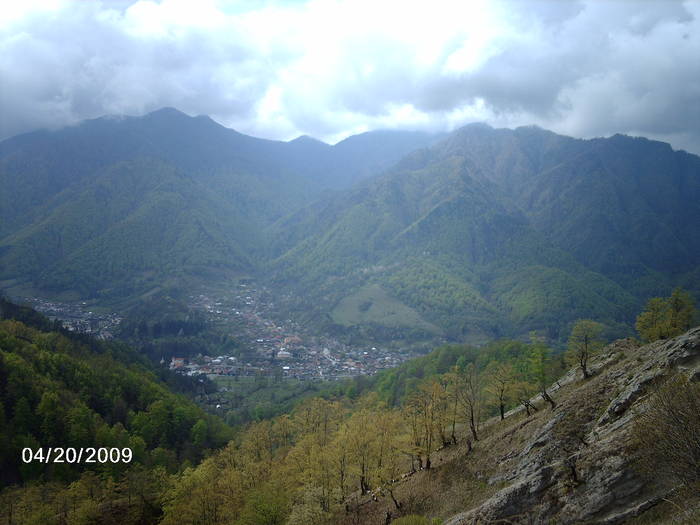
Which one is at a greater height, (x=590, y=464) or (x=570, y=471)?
(x=590, y=464)

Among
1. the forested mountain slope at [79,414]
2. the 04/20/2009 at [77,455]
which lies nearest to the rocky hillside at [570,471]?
the forested mountain slope at [79,414]

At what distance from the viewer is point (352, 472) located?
4397 centimetres

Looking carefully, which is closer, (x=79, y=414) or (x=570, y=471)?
(x=570, y=471)

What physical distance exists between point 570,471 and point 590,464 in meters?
1.28

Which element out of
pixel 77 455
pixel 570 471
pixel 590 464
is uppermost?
→ pixel 590 464

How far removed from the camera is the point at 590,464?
24281 mm

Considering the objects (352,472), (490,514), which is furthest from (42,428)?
(490,514)

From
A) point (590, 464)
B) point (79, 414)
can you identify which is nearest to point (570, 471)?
point (590, 464)

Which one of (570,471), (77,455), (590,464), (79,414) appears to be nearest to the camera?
(590,464)

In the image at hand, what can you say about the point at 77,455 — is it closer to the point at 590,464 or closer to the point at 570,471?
the point at 570,471

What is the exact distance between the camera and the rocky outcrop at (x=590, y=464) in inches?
861

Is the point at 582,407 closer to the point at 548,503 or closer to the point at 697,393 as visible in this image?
the point at 548,503

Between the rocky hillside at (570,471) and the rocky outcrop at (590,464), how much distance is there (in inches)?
2.2

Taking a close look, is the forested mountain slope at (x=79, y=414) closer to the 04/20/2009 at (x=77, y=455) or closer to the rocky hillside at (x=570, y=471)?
the 04/20/2009 at (x=77, y=455)
